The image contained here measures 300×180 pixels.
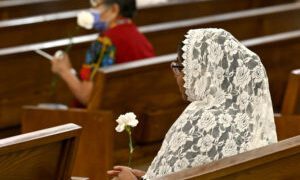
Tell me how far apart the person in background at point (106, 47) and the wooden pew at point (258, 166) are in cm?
185

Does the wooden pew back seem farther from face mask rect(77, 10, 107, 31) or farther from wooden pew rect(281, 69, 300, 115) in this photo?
wooden pew rect(281, 69, 300, 115)

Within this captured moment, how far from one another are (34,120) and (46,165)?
150 centimetres

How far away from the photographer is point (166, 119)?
484 cm

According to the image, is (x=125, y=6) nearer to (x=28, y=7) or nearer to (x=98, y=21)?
(x=98, y=21)

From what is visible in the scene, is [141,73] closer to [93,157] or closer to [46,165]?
[93,157]

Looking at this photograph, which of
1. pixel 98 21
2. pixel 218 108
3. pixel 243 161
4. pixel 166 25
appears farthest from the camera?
pixel 166 25

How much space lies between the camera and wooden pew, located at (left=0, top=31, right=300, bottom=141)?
4.54 m

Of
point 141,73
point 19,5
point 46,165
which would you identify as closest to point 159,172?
point 46,165

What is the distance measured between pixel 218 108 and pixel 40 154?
687 mm

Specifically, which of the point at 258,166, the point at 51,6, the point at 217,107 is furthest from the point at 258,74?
the point at 51,6

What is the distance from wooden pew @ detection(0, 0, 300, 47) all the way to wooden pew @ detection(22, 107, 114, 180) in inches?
46.8

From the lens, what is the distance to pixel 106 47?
4602mm

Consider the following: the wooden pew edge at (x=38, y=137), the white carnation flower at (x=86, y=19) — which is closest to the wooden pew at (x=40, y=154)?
the wooden pew edge at (x=38, y=137)

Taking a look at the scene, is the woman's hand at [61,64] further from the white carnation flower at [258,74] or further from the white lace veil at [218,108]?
the white carnation flower at [258,74]
